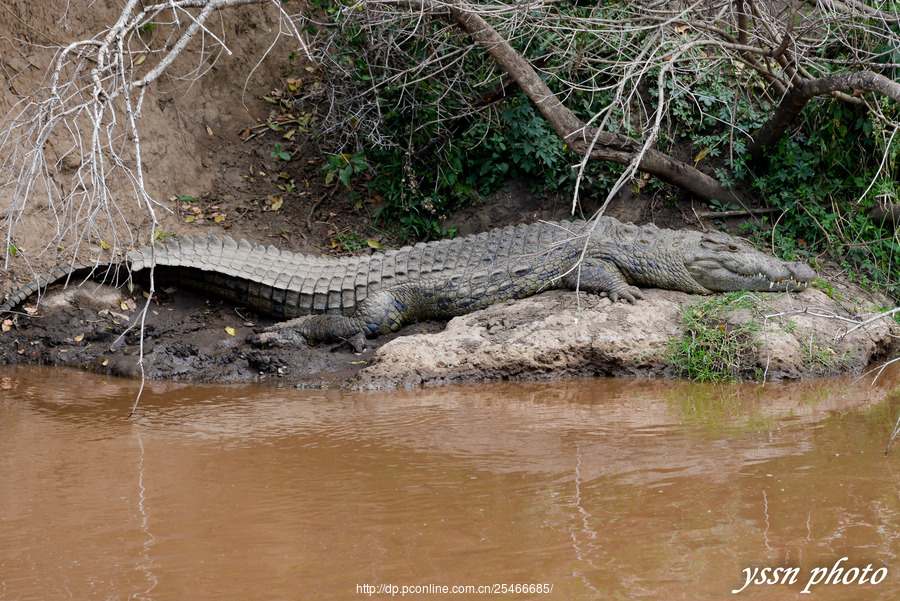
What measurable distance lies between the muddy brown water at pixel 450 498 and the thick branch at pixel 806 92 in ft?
7.18

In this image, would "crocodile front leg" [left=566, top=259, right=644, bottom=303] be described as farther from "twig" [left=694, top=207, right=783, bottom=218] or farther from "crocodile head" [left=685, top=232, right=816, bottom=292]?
"twig" [left=694, top=207, right=783, bottom=218]

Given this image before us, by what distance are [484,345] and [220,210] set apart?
13.3ft

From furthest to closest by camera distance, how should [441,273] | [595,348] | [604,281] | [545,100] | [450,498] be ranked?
[545,100] < [441,273] < [604,281] < [595,348] < [450,498]

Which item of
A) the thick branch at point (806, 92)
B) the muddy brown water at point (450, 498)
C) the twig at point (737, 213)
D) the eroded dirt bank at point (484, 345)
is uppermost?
the thick branch at point (806, 92)

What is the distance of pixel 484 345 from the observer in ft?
17.9

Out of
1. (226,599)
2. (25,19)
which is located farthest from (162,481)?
(25,19)

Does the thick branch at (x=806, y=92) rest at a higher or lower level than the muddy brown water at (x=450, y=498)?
higher

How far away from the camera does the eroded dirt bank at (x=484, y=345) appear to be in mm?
5301

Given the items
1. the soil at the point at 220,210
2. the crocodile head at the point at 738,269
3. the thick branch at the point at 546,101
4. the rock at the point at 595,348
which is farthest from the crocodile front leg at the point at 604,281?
the thick branch at the point at 546,101

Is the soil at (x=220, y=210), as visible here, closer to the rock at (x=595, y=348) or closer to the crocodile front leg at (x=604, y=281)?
the rock at (x=595, y=348)

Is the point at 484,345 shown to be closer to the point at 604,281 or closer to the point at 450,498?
the point at 604,281

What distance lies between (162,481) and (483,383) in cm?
254

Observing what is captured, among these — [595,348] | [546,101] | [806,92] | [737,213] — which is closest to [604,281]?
[595,348]

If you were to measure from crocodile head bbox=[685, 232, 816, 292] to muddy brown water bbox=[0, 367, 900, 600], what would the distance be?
4.79ft
